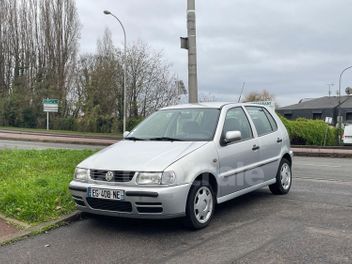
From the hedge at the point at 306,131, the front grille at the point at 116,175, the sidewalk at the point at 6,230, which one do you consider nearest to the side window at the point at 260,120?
the front grille at the point at 116,175

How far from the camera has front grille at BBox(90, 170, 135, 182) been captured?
16.7ft

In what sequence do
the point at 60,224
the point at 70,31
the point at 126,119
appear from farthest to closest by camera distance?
the point at 70,31, the point at 126,119, the point at 60,224

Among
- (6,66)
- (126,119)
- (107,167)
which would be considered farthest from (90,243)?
(6,66)

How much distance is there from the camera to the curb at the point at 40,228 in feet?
16.9

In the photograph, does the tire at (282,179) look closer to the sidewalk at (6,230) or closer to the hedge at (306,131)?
the sidewalk at (6,230)

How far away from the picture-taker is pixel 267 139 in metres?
7.06

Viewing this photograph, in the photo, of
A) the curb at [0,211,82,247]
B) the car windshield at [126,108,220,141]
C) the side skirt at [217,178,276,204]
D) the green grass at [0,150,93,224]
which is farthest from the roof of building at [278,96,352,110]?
the curb at [0,211,82,247]

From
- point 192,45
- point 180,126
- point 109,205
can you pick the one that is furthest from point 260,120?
point 192,45

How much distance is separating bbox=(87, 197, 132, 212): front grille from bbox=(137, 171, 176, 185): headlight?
33 cm

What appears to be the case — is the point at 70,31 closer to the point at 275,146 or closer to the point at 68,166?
the point at 68,166

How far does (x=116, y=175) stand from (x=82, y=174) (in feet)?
1.91

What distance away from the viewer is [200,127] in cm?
619

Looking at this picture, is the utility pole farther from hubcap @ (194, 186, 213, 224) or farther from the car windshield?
hubcap @ (194, 186, 213, 224)

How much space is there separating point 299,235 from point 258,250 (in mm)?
777
